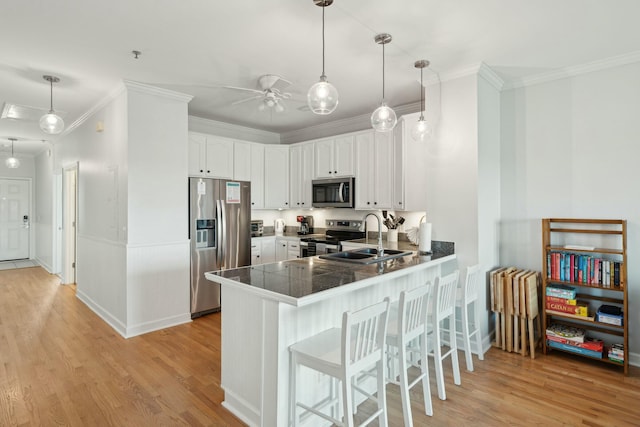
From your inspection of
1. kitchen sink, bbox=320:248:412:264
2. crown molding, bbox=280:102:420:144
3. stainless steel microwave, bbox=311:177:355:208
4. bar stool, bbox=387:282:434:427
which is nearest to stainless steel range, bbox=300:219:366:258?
stainless steel microwave, bbox=311:177:355:208

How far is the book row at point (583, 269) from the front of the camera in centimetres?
294

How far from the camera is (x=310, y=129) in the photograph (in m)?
5.70

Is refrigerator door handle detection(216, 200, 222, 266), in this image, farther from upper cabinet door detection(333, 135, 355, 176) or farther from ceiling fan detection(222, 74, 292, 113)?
upper cabinet door detection(333, 135, 355, 176)

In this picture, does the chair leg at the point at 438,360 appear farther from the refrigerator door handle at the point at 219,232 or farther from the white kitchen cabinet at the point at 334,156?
the refrigerator door handle at the point at 219,232

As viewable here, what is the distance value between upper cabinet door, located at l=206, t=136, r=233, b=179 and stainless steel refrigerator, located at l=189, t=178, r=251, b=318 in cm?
34

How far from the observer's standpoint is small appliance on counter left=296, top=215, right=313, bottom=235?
5500mm

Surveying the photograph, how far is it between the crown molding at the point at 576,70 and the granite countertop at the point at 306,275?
2.05 metres

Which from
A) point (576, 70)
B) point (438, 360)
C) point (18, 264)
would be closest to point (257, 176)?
point (438, 360)

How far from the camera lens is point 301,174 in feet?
17.6

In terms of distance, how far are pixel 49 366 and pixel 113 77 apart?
273cm

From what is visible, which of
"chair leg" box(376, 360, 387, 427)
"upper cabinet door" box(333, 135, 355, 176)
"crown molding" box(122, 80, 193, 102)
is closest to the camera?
"chair leg" box(376, 360, 387, 427)

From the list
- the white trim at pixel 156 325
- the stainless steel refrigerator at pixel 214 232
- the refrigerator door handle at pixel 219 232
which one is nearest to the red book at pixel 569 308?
the stainless steel refrigerator at pixel 214 232

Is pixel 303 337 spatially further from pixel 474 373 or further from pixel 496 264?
pixel 496 264

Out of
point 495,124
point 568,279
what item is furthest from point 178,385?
point 495,124
